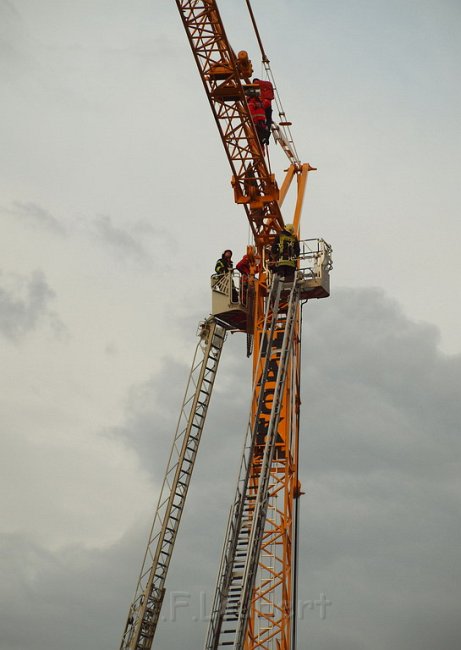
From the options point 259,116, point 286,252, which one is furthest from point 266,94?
point 286,252

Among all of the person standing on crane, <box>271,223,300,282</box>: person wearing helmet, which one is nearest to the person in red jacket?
the person standing on crane

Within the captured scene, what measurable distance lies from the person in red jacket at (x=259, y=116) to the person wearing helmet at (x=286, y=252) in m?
4.35

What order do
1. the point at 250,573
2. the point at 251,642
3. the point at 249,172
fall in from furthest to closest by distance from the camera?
the point at 249,172 < the point at 251,642 < the point at 250,573

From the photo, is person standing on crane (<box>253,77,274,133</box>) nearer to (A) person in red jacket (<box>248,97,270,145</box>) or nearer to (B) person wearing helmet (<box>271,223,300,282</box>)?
(A) person in red jacket (<box>248,97,270,145</box>)

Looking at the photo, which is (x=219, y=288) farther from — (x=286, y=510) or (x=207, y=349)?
(x=286, y=510)

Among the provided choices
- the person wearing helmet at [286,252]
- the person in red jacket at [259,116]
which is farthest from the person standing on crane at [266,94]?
the person wearing helmet at [286,252]

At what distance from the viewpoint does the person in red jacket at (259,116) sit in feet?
246

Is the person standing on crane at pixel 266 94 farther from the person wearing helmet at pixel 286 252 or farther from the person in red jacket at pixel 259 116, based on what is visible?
the person wearing helmet at pixel 286 252

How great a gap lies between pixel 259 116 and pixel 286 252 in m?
6.43

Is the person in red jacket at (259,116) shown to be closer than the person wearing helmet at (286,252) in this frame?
No

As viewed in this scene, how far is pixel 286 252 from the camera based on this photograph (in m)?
74.4

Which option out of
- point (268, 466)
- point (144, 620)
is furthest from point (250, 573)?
point (144, 620)

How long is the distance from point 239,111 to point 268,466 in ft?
54.6

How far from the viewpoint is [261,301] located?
76.1m
